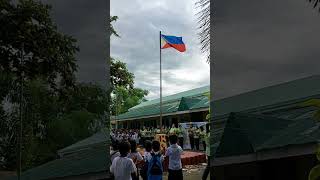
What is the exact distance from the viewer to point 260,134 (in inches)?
208

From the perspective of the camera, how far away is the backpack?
6.75 m

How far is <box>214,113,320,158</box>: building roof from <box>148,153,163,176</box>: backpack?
153 centimetres

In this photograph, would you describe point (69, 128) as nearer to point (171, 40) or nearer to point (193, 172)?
point (193, 172)

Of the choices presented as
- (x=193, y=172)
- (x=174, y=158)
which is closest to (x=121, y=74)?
(x=193, y=172)

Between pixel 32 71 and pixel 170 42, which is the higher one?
pixel 170 42

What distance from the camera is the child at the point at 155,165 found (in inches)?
266

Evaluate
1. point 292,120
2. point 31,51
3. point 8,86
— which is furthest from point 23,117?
point 292,120

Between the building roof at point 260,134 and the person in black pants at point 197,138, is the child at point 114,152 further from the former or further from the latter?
the person in black pants at point 197,138

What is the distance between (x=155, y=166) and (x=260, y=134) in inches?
78.0

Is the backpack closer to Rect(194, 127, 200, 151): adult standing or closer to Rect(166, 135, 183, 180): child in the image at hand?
Rect(166, 135, 183, 180): child

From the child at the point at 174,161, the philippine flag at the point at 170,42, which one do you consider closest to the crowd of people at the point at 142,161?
the child at the point at 174,161

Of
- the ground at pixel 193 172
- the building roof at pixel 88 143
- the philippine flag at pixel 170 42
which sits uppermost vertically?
the philippine flag at pixel 170 42

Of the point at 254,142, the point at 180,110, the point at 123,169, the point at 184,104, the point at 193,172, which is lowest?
the point at 193,172

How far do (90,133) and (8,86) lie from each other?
992 millimetres
